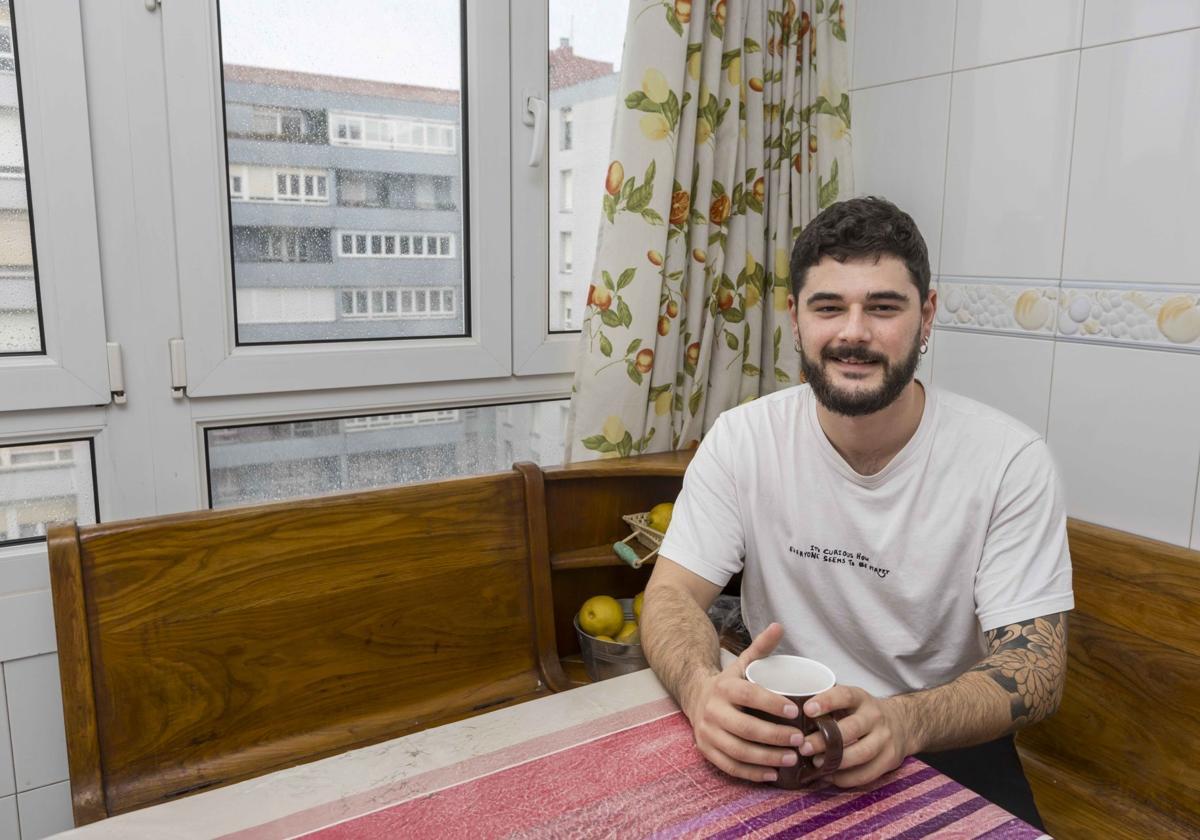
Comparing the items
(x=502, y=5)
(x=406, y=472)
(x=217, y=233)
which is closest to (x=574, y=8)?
(x=502, y=5)

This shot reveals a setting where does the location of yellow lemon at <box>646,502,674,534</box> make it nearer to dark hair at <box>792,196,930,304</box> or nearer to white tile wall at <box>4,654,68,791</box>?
dark hair at <box>792,196,930,304</box>

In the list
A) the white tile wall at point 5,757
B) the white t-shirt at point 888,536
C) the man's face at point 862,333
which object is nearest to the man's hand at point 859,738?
the white t-shirt at point 888,536

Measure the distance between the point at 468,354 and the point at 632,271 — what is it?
1.33ft

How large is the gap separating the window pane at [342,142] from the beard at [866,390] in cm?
95

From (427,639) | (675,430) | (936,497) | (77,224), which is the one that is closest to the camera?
(936,497)

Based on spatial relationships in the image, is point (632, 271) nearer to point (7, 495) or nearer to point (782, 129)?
point (782, 129)

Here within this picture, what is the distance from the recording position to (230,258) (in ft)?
5.56

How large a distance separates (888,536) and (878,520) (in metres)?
0.03

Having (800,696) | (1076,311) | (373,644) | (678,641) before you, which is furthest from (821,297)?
(373,644)

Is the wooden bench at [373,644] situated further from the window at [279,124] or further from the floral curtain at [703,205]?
the window at [279,124]

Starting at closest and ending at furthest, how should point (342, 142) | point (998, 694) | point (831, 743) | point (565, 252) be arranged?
point (831, 743) → point (998, 694) → point (342, 142) → point (565, 252)

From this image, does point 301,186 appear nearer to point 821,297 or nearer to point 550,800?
point 821,297

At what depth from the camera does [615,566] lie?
1.97 m

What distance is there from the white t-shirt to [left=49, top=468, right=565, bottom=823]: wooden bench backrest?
0.46 metres
